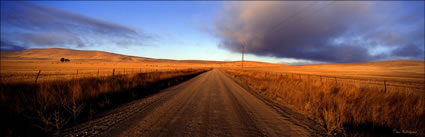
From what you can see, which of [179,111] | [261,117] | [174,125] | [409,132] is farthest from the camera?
[179,111]

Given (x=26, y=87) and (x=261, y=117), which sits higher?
(x=26, y=87)

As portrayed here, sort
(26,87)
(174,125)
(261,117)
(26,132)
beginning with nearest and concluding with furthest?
(26,132) → (174,125) → (261,117) → (26,87)

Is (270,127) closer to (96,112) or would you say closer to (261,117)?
(261,117)

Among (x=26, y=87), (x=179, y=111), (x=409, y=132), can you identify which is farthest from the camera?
(x=26, y=87)

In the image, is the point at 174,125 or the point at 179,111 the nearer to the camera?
the point at 174,125

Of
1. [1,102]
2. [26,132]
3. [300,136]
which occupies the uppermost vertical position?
[1,102]

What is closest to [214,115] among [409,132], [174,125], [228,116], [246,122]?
[228,116]

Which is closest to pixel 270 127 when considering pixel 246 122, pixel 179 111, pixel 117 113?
pixel 246 122

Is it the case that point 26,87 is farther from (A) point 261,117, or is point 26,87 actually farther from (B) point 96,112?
(A) point 261,117

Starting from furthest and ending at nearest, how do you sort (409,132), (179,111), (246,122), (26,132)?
1. (179,111)
2. (246,122)
3. (409,132)
4. (26,132)

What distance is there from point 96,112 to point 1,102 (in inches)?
88.3

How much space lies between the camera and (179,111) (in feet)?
15.6

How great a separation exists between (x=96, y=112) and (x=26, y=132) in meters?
1.62

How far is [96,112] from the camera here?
4.56 m
